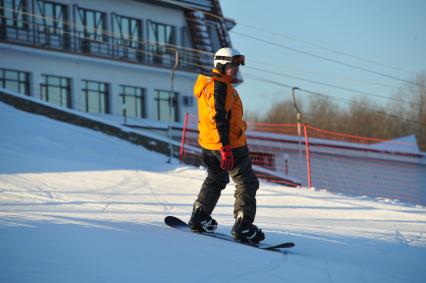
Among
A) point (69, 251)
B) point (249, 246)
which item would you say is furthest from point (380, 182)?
point (69, 251)

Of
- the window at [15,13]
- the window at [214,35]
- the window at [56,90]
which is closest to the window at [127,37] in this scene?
the window at [56,90]

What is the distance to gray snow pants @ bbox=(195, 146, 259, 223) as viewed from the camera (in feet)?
19.8

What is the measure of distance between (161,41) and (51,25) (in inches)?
293

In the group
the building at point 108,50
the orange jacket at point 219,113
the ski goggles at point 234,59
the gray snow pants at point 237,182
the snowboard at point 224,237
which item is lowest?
the snowboard at point 224,237

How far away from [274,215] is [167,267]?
4.85m

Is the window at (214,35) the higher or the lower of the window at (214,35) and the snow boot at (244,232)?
the higher

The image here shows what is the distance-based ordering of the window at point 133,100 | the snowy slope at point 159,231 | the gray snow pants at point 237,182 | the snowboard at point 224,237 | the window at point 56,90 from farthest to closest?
the window at point 133,100
the window at point 56,90
the gray snow pants at point 237,182
the snowboard at point 224,237
the snowy slope at point 159,231

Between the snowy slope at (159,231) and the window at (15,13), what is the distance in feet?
52.2

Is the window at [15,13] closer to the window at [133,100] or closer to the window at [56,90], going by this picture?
the window at [56,90]

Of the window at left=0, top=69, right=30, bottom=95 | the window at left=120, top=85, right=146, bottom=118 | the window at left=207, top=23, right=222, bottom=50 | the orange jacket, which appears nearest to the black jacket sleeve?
the orange jacket

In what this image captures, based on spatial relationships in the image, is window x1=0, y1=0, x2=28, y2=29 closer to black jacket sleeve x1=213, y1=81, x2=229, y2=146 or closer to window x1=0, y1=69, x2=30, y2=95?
window x1=0, y1=69, x2=30, y2=95

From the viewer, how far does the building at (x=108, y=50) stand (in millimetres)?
29469

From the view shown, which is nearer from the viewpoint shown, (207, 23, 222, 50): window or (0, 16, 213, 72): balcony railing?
(0, 16, 213, 72): balcony railing

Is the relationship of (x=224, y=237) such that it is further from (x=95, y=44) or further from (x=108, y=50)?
(x=108, y=50)
